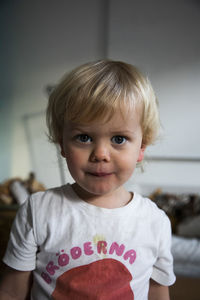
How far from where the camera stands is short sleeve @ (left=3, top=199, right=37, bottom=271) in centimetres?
58

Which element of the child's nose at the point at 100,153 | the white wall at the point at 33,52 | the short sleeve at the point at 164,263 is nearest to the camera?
the child's nose at the point at 100,153

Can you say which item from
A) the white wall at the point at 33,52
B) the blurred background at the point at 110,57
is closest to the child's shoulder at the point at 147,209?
the blurred background at the point at 110,57

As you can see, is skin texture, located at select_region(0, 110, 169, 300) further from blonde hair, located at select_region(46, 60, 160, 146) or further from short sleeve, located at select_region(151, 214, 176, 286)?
short sleeve, located at select_region(151, 214, 176, 286)

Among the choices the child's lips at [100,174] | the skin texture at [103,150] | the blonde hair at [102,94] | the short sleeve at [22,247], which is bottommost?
the short sleeve at [22,247]

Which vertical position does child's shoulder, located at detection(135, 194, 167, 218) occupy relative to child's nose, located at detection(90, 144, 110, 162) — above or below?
below

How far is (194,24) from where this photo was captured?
103 inches

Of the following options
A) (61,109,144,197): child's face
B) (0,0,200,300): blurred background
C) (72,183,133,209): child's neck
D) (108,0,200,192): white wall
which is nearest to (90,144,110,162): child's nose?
(61,109,144,197): child's face

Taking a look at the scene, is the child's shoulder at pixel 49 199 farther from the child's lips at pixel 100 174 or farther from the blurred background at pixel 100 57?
the blurred background at pixel 100 57

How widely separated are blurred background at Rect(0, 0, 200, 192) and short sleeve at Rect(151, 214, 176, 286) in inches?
75.8

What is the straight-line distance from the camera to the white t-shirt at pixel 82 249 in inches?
22.6

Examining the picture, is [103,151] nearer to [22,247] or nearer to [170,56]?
[22,247]

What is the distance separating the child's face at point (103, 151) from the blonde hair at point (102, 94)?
0.02m

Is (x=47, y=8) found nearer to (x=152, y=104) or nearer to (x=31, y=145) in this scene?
(x=31, y=145)

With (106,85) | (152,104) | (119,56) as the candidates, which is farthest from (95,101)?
(119,56)
